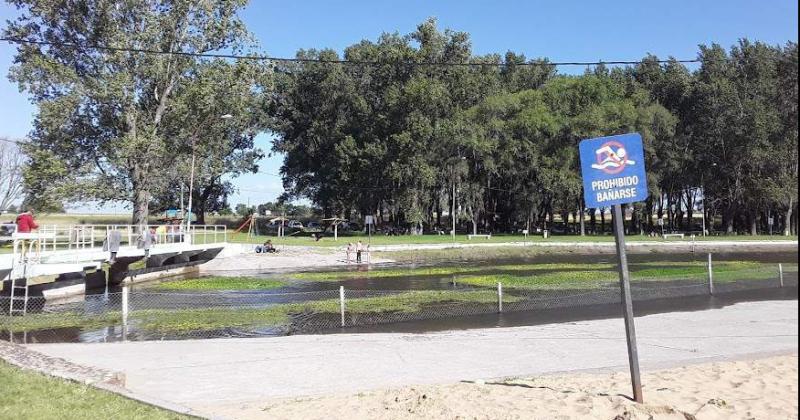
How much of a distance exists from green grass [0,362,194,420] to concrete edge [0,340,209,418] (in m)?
0.11

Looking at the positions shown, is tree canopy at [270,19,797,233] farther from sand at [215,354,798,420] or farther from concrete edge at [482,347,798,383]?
sand at [215,354,798,420]

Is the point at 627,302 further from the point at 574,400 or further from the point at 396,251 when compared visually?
the point at 396,251

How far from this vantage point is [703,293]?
69.3 feet

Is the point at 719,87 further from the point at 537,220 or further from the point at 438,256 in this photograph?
the point at 438,256

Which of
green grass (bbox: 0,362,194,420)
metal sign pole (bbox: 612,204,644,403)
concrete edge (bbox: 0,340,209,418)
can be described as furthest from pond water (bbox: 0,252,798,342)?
green grass (bbox: 0,362,194,420)

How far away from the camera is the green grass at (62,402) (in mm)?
6480

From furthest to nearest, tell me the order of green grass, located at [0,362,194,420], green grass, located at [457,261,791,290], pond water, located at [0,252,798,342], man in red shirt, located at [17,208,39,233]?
green grass, located at [457,261,791,290] < man in red shirt, located at [17,208,39,233] < pond water, located at [0,252,798,342] < green grass, located at [0,362,194,420]

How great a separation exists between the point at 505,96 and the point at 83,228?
56.9 metres

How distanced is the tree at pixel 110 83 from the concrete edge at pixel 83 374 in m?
38.3

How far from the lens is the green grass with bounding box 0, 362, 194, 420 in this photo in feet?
21.3

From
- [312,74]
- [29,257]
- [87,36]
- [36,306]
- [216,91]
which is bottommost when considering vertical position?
[36,306]

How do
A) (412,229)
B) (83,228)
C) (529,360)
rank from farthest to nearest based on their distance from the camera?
1. (412,229)
2. (83,228)
3. (529,360)

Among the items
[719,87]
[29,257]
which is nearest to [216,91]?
[29,257]

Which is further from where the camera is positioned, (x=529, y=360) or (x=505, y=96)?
(x=505, y=96)
